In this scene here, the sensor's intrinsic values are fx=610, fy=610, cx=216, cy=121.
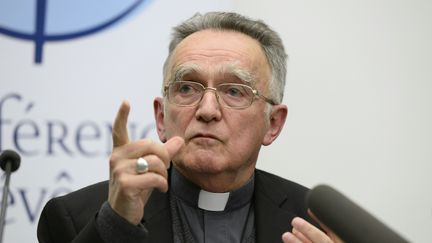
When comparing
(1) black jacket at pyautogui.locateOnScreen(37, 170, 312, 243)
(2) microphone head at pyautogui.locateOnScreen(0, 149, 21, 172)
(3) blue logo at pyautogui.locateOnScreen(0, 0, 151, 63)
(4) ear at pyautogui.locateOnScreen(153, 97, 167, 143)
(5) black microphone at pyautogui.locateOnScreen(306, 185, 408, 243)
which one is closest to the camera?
(5) black microphone at pyautogui.locateOnScreen(306, 185, 408, 243)

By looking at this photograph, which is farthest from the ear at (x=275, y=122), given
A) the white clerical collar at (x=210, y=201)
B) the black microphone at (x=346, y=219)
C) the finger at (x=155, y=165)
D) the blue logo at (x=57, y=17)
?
the black microphone at (x=346, y=219)

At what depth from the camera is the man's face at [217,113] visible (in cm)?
217

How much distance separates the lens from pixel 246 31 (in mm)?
2492

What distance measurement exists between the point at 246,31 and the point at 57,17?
111cm

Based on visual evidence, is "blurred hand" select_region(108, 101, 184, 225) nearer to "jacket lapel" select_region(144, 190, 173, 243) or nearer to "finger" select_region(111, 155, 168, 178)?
"finger" select_region(111, 155, 168, 178)

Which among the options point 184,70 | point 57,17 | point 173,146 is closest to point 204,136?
point 184,70

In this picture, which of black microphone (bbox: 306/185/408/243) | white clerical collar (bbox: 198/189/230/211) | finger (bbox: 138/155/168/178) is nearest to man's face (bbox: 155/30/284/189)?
white clerical collar (bbox: 198/189/230/211)

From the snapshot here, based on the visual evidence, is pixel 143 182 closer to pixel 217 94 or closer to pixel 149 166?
pixel 149 166

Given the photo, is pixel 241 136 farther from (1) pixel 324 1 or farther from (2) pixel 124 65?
(1) pixel 324 1

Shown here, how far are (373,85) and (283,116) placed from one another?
3.71ft

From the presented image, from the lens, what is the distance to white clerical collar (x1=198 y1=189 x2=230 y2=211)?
2357 mm

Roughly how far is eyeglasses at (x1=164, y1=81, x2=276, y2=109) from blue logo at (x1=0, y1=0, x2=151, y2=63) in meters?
0.96

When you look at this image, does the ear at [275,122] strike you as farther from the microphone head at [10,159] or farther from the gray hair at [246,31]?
the microphone head at [10,159]

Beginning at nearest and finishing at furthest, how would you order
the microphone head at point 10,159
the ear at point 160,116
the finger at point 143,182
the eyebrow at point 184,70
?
the finger at point 143,182 → the microphone head at point 10,159 → the eyebrow at point 184,70 → the ear at point 160,116
